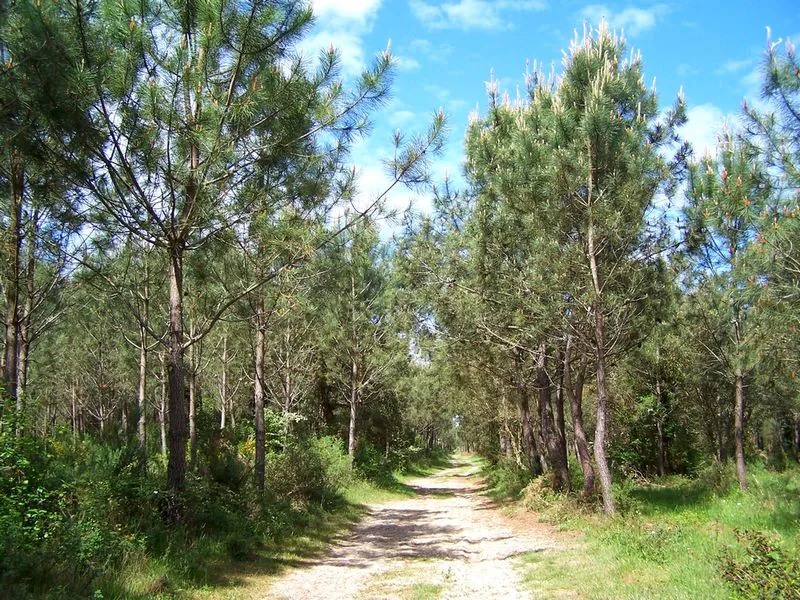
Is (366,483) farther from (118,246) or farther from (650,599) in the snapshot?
(650,599)

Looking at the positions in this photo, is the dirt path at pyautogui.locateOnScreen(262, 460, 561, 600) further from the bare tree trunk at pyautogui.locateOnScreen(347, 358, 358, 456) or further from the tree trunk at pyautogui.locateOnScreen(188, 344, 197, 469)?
the bare tree trunk at pyautogui.locateOnScreen(347, 358, 358, 456)

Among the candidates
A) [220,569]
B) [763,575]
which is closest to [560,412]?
[763,575]

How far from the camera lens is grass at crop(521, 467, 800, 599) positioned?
6371mm

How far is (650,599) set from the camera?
5.73m

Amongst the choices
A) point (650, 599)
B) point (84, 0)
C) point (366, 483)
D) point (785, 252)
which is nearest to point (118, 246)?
point (84, 0)

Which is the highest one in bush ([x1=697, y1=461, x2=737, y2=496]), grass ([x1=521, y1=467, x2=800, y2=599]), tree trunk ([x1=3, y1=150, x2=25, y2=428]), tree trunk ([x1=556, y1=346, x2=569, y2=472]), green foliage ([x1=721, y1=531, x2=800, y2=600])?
tree trunk ([x1=3, y1=150, x2=25, y2=428])

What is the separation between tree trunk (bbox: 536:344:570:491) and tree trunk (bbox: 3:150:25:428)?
11.1 metres

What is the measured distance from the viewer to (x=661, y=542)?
315 inches

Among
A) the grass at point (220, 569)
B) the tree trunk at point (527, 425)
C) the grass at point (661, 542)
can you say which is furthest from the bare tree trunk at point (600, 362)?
the tree trunk at point (527, 425)

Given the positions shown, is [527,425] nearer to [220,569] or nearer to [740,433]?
[740,433]

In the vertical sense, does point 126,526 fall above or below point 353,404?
below

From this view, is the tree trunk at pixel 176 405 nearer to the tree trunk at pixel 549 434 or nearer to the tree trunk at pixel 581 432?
the tree trunk at pixel 581 432

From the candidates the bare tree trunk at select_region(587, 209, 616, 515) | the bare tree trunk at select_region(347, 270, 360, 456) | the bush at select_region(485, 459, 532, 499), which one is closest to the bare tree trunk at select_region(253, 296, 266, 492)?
the bare tree trunk at select_region(587, 209, 616, 515)

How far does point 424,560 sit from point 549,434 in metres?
8.54
